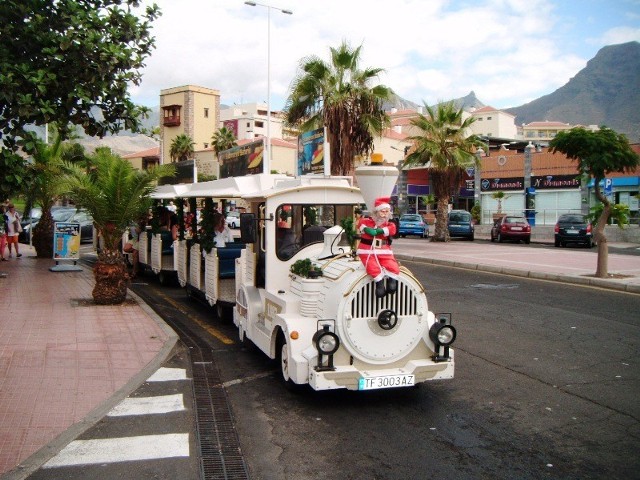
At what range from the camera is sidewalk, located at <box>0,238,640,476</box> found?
18.6ft

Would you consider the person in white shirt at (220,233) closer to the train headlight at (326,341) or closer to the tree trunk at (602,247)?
the train headlight at (326,341)

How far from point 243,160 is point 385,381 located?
31.9 feet

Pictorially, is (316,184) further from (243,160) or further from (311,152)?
(311,152)

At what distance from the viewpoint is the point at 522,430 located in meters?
5.75

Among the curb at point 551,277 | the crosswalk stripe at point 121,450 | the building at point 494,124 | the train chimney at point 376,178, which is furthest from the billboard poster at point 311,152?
the building at point 494,124

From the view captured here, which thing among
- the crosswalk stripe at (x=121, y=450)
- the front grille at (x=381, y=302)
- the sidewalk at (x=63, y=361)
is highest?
the front grille at (x=381, y=302)

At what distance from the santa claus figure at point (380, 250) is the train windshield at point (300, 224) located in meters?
1.32

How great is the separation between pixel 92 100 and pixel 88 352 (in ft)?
11.1

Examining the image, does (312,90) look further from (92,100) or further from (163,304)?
(92,100)

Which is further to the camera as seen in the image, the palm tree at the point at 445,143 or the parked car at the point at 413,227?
the parked car at the point at 413,227

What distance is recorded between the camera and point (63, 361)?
7805mm

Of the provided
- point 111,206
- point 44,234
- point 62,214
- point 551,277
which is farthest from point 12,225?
point 551,277

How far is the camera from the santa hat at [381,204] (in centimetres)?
653

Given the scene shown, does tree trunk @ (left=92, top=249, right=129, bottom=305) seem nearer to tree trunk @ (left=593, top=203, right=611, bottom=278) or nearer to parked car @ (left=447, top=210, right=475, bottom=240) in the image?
tree trunk @ (left=593, top=203, right=611, bottom=278)
